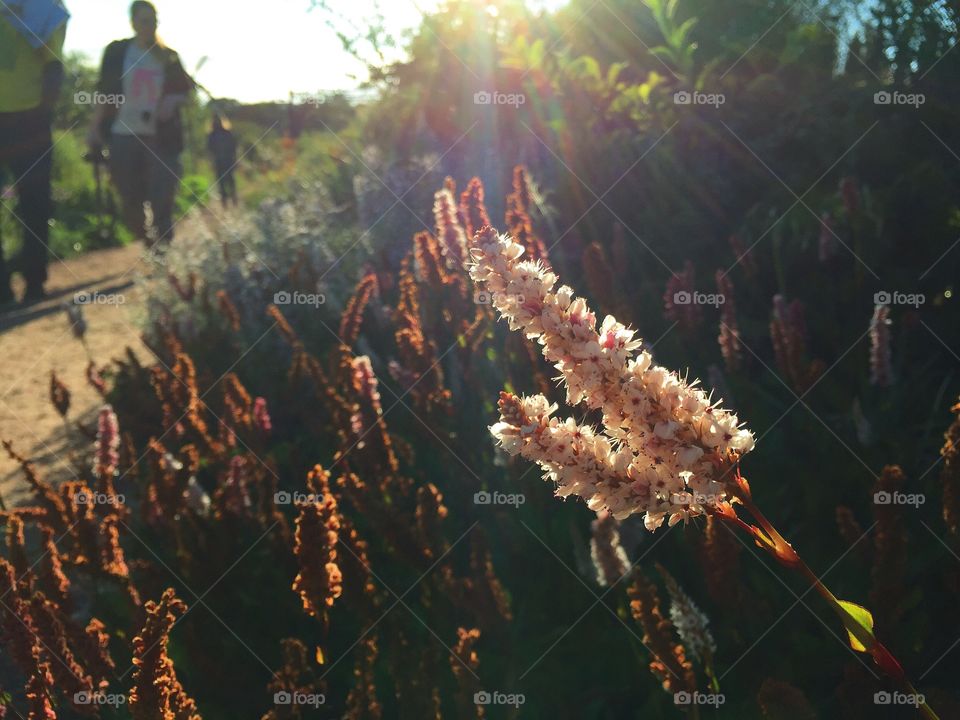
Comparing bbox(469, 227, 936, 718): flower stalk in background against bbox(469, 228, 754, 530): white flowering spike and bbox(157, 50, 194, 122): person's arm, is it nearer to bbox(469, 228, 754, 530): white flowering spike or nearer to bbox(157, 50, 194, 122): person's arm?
bbox(469, 228, 754, 530): white flowering spike

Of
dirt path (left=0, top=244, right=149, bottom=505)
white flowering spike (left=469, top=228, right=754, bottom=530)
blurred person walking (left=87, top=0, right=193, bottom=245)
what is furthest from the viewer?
blurred person walking (left=87, top=0, right=193, bottom=245)

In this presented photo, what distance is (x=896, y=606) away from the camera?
78.5 inches

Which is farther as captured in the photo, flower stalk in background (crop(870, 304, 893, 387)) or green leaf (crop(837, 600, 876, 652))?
flower stalk in background (crop(870, 304, 893, 387))

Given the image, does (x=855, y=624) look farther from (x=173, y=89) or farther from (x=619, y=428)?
(x=173, y=89)

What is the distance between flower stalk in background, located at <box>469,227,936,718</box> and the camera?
3.50 feet

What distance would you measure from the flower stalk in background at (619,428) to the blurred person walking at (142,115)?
23.2 feet

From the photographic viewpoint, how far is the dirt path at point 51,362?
15.4 ft

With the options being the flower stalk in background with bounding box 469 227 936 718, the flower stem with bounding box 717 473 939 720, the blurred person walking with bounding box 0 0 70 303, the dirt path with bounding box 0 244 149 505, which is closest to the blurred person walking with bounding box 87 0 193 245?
the blurred person walking with bounding box 0 0 70 303

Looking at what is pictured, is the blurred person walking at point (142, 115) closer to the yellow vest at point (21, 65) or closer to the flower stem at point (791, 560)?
the yellow vest at point (21, 65)

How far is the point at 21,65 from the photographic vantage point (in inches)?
285

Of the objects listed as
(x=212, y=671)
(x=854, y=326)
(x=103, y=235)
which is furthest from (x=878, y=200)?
(x=103, y=235)

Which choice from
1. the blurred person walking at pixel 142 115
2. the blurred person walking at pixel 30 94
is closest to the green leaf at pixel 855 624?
the blurred person walking at pixel 142 115

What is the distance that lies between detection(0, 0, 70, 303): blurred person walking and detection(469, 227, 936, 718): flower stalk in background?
23.5 ft

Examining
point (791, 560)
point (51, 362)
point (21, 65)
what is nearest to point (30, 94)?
point (21, 65)
